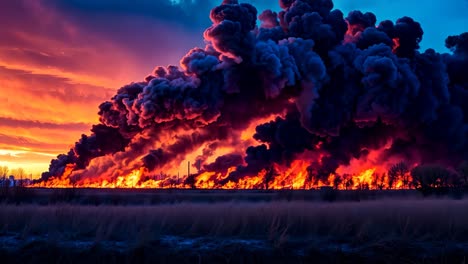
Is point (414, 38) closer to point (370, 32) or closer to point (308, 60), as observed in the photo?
point (370, 32)

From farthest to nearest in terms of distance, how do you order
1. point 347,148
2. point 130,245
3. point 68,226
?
point 347,148 < point 68,226 < point 130,245

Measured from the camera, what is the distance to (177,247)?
49.4ft

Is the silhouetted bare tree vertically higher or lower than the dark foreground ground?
higher

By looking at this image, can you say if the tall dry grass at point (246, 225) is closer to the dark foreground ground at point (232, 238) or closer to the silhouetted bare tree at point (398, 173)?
the dark foreground ground at point (232, 238)

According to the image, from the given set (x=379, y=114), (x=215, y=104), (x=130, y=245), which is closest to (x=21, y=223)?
(x=130, y=245)

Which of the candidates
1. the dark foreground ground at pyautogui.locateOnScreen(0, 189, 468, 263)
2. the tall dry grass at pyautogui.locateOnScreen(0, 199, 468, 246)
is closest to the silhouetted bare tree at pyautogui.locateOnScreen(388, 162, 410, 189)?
the tall dry grass at pyautogui.locateOnScreen(0, 199, 468, 246)

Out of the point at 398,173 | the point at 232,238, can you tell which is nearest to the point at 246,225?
the point at 232,238

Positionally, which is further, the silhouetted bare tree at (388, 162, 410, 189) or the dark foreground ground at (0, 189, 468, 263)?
the silhouetted bare tree at (388, 162, 410, 189)

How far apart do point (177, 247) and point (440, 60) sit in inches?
2949

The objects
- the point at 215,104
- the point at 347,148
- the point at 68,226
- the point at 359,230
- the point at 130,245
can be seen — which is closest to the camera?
the point at 130,245

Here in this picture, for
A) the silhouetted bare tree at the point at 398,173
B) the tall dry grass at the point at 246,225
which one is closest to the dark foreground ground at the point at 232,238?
the tall dry grass at the point at 246,225

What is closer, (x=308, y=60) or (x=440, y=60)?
(x=308, y=60)

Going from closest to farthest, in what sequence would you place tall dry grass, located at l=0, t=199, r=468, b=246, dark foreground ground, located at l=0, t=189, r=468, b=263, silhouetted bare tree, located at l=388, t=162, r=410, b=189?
1. dark foreground ground, located at l=0, t=189, r=468, b=263
2. tall dry grass, located at l=0, t=199, r=468, b=246
3. silhouetted bare tree, located at l=388, t=162, r=410, b=189

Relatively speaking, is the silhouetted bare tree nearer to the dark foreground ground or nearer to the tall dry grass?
the tall dry grass
